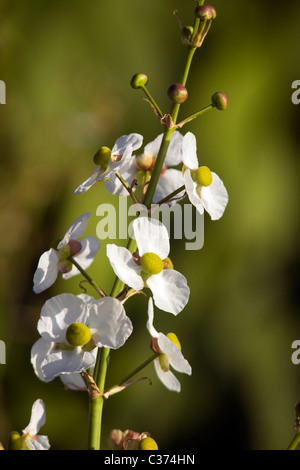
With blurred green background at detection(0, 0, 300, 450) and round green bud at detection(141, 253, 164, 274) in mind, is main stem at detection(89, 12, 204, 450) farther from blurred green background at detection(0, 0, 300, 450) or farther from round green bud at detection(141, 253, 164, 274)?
blurred green background at detection(0, 0, 300, 450)

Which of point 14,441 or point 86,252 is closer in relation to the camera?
point 14,441

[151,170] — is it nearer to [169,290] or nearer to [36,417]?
[169,290]

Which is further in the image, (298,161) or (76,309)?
(298,161)

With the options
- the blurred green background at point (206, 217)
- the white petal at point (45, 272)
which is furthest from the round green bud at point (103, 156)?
the blurred green background at point (206, 217)

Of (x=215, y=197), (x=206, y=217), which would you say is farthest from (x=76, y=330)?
(x=206, y=217)

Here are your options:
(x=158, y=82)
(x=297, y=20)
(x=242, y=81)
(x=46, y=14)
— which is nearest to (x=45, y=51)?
(x=46, y=14)

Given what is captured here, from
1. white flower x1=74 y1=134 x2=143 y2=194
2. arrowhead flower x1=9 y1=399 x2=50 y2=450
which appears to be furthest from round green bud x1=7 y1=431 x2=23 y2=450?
white flower x1=74 y1=134 x2=143 y2=194

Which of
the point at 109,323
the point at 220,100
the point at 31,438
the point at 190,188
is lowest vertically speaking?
the point at 31,438

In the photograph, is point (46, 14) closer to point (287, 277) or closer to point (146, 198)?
point (287, 277)
